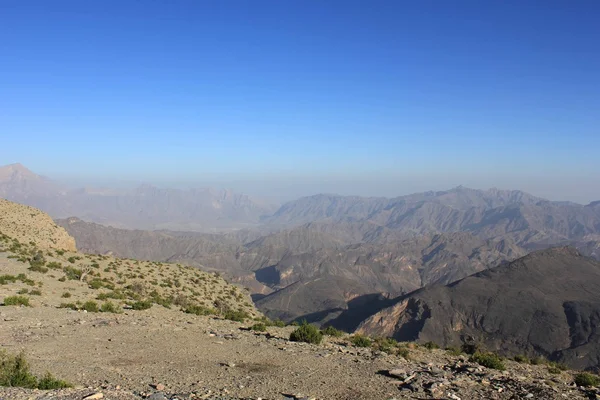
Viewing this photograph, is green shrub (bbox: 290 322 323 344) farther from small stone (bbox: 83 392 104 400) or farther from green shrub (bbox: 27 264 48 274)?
green shrub (bbox: 27 264 48 274)

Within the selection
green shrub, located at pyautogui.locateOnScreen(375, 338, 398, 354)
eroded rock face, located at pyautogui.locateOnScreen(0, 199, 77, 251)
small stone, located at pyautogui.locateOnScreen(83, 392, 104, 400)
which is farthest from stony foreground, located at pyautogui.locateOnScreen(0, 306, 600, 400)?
eroded rock face, located at pyautogui.locateOnScreen(0, 199, 77, 251)

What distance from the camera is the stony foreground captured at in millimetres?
10703

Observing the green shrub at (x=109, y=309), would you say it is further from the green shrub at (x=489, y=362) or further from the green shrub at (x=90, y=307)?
the green shrub at (x=489, y=362)

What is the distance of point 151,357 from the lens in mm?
13492

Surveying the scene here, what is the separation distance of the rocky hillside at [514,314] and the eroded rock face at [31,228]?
57.3 metres

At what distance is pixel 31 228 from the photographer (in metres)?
43.1

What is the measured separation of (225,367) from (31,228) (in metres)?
40.8

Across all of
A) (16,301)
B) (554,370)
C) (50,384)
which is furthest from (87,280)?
(554,370)

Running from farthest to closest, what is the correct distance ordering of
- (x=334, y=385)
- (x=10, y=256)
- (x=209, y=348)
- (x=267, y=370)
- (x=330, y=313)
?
(x=330, y=313)
(x=10, y=256)
(x=209, y=348)
(x=267, y=370)
(x=334, y=385)

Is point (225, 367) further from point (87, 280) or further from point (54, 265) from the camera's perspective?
point (54, 265)

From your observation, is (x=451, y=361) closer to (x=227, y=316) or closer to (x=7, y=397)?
(x=227, y=316)

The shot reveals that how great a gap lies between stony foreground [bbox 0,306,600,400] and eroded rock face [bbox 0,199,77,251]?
26.1m

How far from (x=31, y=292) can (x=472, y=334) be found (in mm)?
96483

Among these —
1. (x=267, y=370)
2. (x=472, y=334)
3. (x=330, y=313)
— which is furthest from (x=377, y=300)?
(x=267, y=370)
